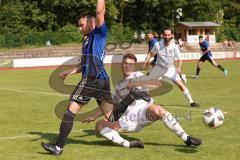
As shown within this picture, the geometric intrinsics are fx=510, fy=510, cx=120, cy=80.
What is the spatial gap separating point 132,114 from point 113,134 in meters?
Answer: 0.45

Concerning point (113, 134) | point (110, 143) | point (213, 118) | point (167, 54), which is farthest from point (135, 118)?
point (167, 54)

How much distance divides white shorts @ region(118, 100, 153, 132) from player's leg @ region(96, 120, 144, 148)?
107mm

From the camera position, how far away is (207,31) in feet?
257

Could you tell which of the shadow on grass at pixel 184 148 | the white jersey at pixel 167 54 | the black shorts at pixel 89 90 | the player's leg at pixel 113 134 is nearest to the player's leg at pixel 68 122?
the black shorts at pixel 89 90

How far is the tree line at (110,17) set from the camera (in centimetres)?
6110

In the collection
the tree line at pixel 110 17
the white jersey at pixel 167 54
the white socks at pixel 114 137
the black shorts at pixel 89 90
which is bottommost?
the tree line at pixel 110 17

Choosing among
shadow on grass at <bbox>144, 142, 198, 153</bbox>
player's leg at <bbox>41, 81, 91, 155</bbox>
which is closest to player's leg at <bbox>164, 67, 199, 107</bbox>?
shadow on grass at <bbox>144, 142, 198, 153</bbox>

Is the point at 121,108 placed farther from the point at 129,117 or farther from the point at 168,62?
the point at 168,62

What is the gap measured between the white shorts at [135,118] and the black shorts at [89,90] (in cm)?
50

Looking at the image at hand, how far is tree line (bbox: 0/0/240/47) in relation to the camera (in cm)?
6110

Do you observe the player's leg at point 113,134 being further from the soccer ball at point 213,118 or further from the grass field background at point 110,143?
the soccer ball at point 213,118

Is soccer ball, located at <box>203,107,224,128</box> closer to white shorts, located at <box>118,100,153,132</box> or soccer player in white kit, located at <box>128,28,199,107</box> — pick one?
white shorts, located at <box>118,100,153,132</box>

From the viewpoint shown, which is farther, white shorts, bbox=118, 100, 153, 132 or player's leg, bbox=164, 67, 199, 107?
player's leg, bbox=164, 67, 199, 107

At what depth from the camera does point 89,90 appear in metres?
7.93
